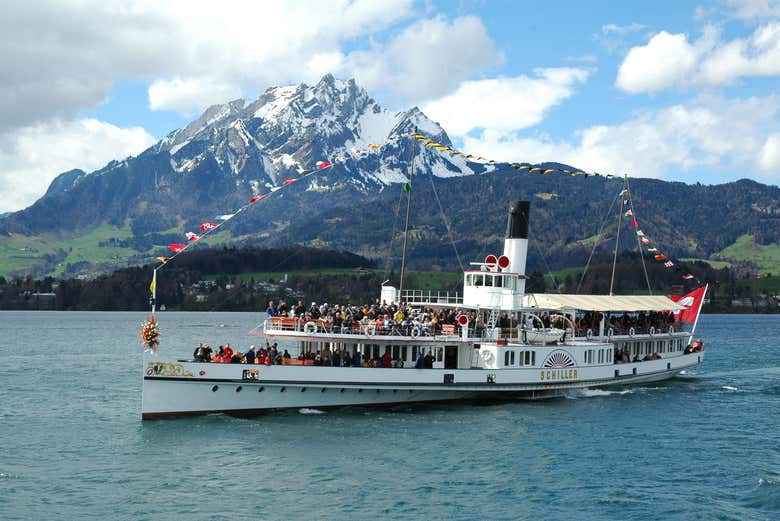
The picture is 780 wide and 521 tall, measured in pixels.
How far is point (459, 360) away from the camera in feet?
155

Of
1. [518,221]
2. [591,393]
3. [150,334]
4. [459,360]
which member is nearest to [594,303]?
[591,393]

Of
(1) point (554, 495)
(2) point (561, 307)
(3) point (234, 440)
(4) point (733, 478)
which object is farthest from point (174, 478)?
(2) point (561, 307)

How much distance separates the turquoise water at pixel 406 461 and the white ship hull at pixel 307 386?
74cm

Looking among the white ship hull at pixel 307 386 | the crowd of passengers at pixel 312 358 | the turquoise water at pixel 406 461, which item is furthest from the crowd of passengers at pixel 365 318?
the turquoise water at pixel 406 461

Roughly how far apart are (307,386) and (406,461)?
29.4 feet

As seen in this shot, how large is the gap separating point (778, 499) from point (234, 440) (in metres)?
22.3

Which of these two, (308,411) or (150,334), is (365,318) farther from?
(150,334)

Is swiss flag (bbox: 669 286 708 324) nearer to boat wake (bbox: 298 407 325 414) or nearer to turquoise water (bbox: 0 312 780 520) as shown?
turquoise water (bbox: 0 312 780 520)

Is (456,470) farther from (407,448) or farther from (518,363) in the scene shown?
(518,363)

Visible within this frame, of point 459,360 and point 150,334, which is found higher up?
point 150,334

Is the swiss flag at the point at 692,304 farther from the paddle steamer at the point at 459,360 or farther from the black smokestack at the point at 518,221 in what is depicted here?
the black smokestack at the point at 518,221

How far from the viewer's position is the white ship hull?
40500 mm

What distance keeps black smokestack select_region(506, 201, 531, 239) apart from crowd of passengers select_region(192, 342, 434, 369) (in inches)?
452

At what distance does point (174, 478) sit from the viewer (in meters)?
32.5
